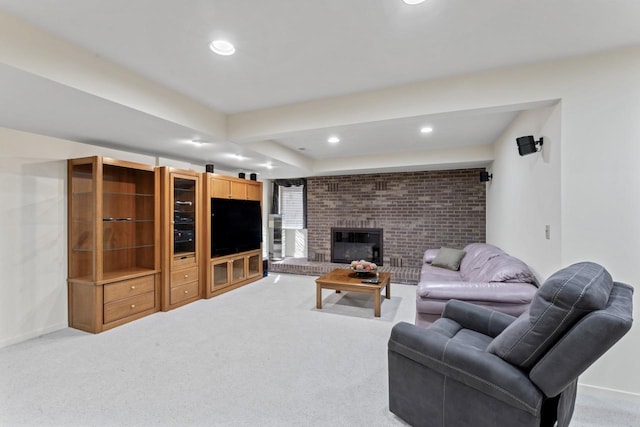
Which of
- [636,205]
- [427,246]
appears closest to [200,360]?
[636,205]

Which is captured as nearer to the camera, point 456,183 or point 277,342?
point 277,342

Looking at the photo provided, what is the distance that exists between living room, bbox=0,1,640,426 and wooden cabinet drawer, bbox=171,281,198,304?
44.6 inches

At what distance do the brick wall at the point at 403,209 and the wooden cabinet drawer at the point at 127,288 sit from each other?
12.3 feet

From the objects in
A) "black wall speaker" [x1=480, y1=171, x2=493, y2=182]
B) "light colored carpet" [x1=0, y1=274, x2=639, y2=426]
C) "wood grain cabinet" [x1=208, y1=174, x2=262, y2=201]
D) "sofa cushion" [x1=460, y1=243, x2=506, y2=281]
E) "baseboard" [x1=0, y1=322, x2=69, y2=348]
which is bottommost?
"light colored carpet" [x1=0, y1=274, x2=639, y2=426]

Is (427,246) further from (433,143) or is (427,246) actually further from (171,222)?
(171,222)

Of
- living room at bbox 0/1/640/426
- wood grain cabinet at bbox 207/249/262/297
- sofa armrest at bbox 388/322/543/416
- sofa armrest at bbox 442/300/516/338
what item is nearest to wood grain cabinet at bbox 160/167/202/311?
wood grain cabinet at bbox 207/249/262/297

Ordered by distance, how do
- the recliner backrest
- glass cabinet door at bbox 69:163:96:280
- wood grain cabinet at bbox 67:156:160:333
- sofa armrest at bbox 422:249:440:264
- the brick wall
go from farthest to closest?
the brick wall, sofa armrest at bbox 422:249:440:264, glass cabinet door at bbox 69:163:96:280, wood grain cabinet at bbox 67:156:160:333, the recliner backrest

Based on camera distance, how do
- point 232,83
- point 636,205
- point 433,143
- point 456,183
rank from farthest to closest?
point 456,183
point 433,143
point 232,83
point 636,205

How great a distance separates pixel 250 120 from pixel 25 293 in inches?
115

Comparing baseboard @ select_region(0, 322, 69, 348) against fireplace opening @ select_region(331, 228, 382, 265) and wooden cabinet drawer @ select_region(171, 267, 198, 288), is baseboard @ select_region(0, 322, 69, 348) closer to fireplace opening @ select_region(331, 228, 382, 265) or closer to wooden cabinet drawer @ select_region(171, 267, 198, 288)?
wooden cabinet drawer @ select_region(171, 267, 198, 288)

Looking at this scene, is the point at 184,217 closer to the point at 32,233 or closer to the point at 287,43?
the point at 32,233

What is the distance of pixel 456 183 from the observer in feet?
19.3

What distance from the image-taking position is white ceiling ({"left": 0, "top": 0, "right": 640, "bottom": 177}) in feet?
5.37

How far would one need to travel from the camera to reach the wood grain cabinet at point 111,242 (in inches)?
129
